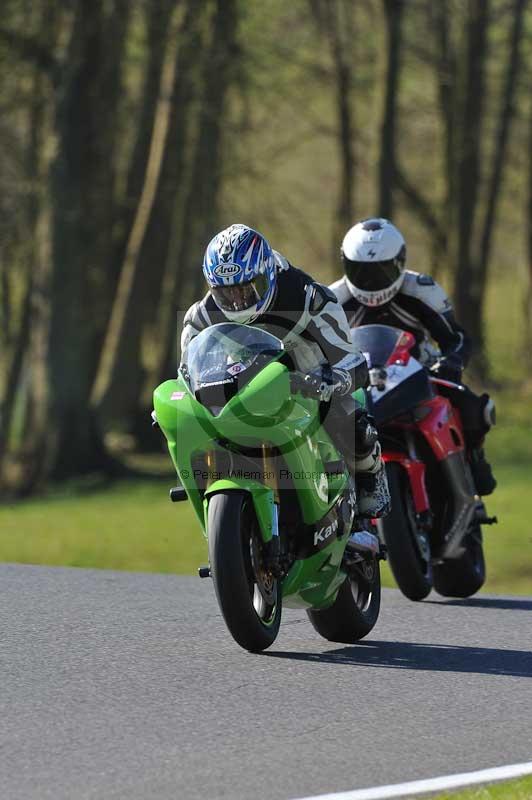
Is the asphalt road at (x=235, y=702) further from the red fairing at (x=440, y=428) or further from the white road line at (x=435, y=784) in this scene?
the red fairing at (x=440, y=428)

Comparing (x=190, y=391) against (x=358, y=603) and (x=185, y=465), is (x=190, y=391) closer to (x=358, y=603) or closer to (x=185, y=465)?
(x=185, y=465)

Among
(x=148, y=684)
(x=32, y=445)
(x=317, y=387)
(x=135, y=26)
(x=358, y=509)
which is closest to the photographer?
(x=148, y=684)

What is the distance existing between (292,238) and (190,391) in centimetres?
3238

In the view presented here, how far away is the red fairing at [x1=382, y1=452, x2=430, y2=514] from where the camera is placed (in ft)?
30.4

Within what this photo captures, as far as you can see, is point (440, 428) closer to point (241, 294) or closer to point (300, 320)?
point (300, 320)

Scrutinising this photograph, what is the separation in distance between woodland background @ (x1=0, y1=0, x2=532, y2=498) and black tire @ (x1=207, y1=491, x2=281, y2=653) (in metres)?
17.4

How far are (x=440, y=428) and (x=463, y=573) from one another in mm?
928

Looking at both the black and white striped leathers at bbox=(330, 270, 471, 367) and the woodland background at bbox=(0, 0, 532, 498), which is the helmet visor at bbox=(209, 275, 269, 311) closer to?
the black and white striped leathers at bbox=(330, 270, 471, 367)

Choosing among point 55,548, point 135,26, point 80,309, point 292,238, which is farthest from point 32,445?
point 292,238

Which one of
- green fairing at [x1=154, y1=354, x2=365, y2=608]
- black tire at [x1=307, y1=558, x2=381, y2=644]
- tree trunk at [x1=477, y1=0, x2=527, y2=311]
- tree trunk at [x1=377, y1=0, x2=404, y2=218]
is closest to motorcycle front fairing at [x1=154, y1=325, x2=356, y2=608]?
green fairing at [x1=154, y1=354, x2=365, y2=608]

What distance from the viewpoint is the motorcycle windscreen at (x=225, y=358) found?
673 cm

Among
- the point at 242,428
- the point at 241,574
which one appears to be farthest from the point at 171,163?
the point at 241,574

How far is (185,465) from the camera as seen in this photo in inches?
268

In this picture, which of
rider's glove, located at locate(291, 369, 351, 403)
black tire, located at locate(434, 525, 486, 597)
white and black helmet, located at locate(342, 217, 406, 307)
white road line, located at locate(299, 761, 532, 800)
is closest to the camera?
white road line, located at locate(299, 761, 532, 800)
